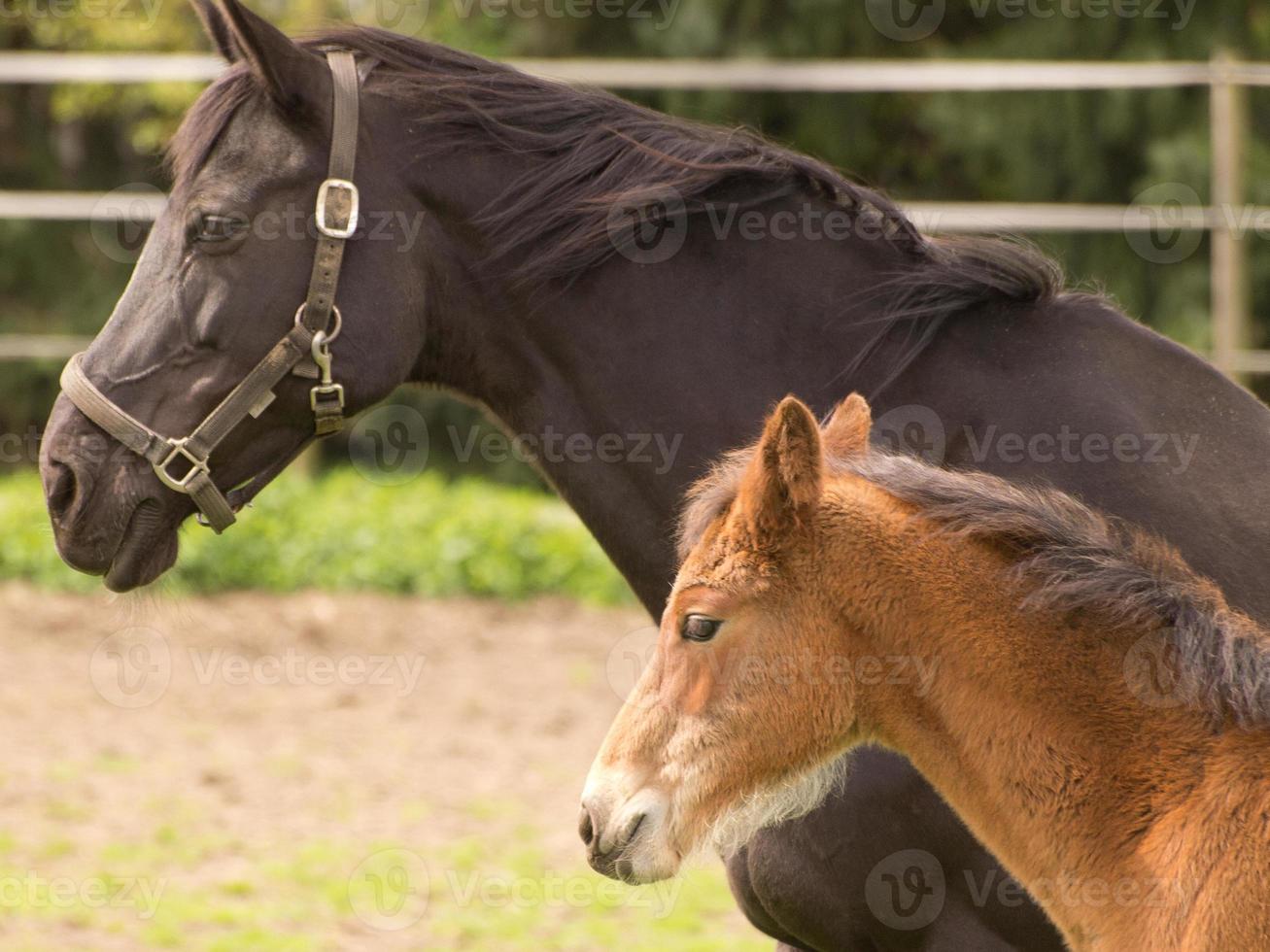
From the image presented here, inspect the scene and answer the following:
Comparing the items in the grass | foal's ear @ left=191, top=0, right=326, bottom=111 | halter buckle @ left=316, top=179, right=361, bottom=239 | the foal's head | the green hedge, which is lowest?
the green hedge

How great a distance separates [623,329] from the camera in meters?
2.88

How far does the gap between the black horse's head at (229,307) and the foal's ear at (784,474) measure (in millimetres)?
816

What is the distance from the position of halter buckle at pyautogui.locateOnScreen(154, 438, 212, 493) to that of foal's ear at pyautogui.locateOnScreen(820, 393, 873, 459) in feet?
3.78

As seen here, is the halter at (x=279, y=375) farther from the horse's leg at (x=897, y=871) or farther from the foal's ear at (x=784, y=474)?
the horse's leg at (x=897, y=871)

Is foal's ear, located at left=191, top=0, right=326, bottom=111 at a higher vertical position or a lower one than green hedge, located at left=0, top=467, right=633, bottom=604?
higher

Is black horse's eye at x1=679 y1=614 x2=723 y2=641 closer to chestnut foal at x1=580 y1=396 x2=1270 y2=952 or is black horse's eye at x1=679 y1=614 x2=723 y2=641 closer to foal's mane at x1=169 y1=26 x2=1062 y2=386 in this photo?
chestnut foal at x1=580 y1=396 x2=1270 y2=952

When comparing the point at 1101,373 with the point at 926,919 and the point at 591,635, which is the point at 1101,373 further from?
the point at 591,635

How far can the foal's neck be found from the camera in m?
2.25

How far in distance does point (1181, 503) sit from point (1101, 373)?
0.29 metres

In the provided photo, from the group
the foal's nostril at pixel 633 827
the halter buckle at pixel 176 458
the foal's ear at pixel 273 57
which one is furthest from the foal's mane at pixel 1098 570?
the foal's ear at pixel 273 57

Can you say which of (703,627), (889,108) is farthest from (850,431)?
(889,108)

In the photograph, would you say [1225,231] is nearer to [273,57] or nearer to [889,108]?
[889,108]

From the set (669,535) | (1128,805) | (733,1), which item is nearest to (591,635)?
(733,1)

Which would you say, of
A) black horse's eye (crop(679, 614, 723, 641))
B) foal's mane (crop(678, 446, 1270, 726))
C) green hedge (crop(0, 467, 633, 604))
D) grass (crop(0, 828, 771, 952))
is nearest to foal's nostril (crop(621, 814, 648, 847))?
black horse's eye (crop(679, 614, 723, 641))
